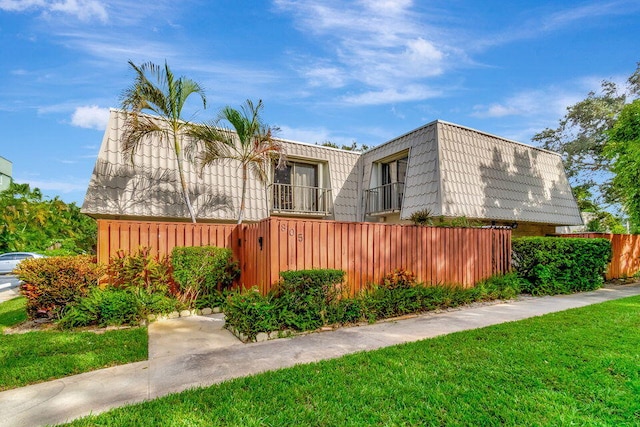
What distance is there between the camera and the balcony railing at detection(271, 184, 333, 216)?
41.0 feet

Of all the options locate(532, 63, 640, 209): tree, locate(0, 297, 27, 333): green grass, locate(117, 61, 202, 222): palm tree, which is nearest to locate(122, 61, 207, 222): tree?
locate(117, 61, 202, 222): palm tree

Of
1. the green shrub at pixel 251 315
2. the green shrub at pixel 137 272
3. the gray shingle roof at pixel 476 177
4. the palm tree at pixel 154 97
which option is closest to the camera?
the green shrub at pixel 251 315

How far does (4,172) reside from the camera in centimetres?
3497

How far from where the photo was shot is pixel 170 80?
8695 millimetres

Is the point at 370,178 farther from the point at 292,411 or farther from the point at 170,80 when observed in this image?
the point at 292,411

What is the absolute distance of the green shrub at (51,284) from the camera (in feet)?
18.8

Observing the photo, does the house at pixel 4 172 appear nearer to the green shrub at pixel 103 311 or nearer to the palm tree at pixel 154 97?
the palm tree at pixel 154 97

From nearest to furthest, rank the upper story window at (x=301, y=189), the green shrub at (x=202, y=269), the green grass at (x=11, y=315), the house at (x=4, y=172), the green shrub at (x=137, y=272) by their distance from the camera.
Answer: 1. the green grass at (x=11, y=315)
2. the green shrub at (x=137, y=272)
3. the green shrub at (x=202, y=269)
4. the upper story window at (x=301, y=189)
5. the house at (x=4, y=172)

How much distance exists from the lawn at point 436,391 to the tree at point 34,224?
1361 centimetres

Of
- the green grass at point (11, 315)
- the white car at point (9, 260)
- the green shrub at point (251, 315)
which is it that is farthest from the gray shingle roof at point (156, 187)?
the white car at point (9, 260)

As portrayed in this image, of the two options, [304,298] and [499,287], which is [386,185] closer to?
[499,287]

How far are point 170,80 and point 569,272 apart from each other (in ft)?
39.6

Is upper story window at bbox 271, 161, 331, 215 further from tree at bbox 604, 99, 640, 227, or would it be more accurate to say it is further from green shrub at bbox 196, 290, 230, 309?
tree at bbox 604, 99, 640, 227

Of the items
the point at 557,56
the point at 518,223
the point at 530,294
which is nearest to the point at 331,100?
the point at 557,56
